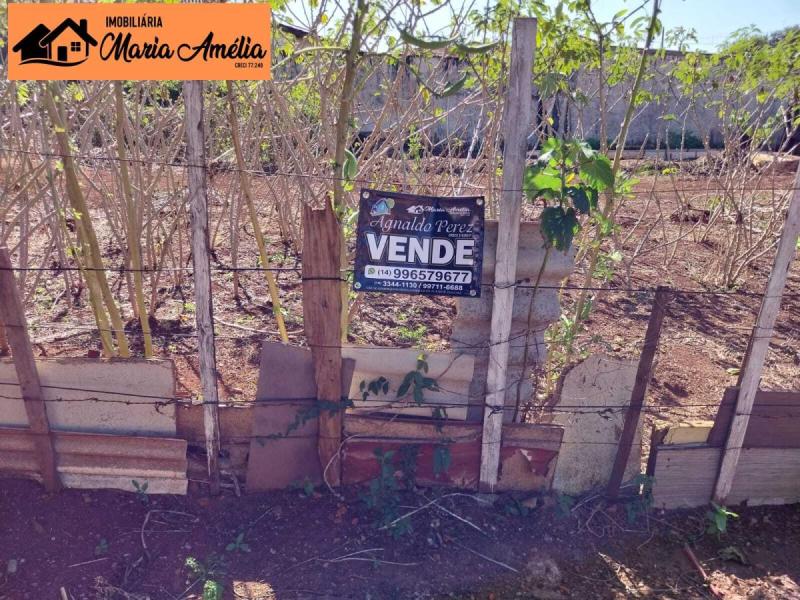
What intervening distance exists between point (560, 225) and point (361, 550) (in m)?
1.65

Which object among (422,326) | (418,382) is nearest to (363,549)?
(418,382)

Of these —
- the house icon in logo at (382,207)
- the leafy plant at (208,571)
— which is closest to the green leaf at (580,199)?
the house icon in logo at (382,207)

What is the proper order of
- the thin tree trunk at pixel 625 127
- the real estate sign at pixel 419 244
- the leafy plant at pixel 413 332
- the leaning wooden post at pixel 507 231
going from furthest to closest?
the leafy plant at pixel 413 332
the thin tree trunk at pixel 625 127
the real estate sign at pixel 419 244
the leaning wooden post at pixel 507 231

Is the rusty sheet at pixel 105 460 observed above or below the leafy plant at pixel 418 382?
below

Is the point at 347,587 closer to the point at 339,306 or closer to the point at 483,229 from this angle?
the point at 339,306

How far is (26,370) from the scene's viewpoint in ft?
10.1

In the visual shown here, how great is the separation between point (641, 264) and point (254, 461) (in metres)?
5.54

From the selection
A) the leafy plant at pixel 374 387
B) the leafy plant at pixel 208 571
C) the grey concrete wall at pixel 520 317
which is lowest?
the leafy plant at pixel 208 571

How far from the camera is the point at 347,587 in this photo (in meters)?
2.83

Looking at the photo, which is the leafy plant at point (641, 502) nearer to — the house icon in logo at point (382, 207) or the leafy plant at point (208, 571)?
the house icon in logo at point (382, 207)

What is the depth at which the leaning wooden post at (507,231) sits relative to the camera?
2695 millimetres

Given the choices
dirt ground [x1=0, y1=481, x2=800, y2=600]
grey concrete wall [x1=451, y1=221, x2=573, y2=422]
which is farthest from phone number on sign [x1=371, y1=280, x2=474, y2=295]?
dirt ground [x1=0, y1=481, x2=800, y2=600]

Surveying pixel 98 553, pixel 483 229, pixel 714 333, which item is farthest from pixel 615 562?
pixel 714 333

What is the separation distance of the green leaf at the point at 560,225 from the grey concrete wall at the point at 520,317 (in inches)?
8.9
